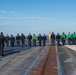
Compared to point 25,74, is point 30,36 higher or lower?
higher

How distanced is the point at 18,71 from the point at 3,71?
29.8 inches

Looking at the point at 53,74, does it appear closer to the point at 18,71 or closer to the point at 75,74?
the point at 75,74

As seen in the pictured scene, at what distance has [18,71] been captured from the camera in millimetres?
13578

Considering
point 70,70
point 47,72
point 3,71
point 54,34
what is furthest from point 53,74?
point 54,34

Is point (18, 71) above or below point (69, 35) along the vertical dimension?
below

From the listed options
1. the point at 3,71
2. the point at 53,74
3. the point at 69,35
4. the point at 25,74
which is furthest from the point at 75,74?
the point at 69,35

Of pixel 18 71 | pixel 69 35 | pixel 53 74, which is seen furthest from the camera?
pixel 69 35

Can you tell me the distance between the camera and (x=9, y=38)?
4059cm

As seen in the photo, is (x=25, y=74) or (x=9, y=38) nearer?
(x=25, y=74)

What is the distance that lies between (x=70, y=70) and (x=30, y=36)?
25997 mm

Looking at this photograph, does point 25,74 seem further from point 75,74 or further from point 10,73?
point 75,74

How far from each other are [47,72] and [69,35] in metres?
26.5

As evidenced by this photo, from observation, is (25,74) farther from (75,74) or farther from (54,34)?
(54,34)

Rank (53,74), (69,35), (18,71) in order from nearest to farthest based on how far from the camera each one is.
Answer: (53,74) → (18,71) → (69,35)
